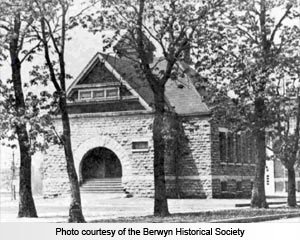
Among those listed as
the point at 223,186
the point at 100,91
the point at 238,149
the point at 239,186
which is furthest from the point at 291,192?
the point at 100,91

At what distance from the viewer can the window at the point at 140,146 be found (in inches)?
1431

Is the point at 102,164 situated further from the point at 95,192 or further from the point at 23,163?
the point at 23,163

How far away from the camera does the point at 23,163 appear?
22.2 m

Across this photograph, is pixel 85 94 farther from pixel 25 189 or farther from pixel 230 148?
pixel 25 189

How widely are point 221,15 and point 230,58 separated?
300cm

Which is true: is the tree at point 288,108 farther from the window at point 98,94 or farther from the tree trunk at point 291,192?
the window at point 98,94

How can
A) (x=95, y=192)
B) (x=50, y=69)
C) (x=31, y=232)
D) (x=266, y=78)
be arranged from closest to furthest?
(x=31, y=232) < (x=50, y=69) < (x=266, y=78) < (x=95, y=192)

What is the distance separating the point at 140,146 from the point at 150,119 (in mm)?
1542

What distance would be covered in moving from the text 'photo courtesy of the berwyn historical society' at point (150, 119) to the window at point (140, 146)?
10 centimetres

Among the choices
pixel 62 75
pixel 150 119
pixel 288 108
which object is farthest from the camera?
pixel 150 119

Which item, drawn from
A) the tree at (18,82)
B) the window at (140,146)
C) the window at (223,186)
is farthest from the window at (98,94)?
the tree at (18,82)

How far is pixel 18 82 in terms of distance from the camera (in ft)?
72.0

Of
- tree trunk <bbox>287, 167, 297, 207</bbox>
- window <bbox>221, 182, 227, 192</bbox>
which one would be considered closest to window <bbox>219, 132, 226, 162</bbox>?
window <bbox>221, 182, 227, 192</bbox>

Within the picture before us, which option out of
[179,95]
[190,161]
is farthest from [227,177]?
[179,95]
